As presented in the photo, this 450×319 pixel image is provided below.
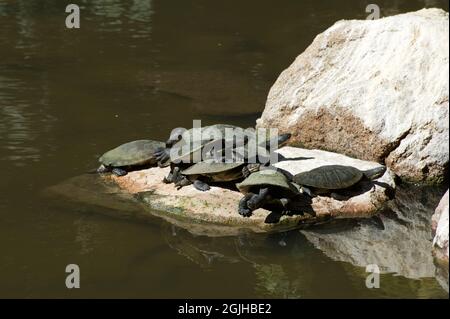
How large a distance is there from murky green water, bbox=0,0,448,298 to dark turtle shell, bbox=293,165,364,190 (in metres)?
0.60

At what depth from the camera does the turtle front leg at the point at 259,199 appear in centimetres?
697

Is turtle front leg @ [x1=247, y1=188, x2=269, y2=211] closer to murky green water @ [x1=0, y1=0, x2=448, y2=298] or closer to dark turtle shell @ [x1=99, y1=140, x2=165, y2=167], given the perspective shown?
murky green water @ [x1=0, y1=0, x2=448, y2=298]

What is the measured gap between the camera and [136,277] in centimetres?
611

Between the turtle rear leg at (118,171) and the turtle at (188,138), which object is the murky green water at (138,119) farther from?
the turtle at (188,138)

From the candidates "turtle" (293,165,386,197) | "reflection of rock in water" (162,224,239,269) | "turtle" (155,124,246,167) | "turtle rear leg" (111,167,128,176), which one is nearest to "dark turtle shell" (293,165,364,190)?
"turtle" (293,165,386,197)

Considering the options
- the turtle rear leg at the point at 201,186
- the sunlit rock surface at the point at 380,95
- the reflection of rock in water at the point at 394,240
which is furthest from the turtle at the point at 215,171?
the sunlit rock surface at the point at 380,95

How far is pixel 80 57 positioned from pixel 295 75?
5.61 m

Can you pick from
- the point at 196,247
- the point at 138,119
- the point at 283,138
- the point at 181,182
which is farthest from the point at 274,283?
the point at 138,119

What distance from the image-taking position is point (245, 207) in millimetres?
7066

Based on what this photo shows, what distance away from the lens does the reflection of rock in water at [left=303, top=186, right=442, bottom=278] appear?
636cm

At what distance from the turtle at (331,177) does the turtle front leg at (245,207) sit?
568 mm

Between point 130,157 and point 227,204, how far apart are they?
1332 millimetres

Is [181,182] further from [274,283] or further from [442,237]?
[442,237]

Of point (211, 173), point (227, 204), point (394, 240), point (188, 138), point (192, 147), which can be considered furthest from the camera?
point (188, 138)
